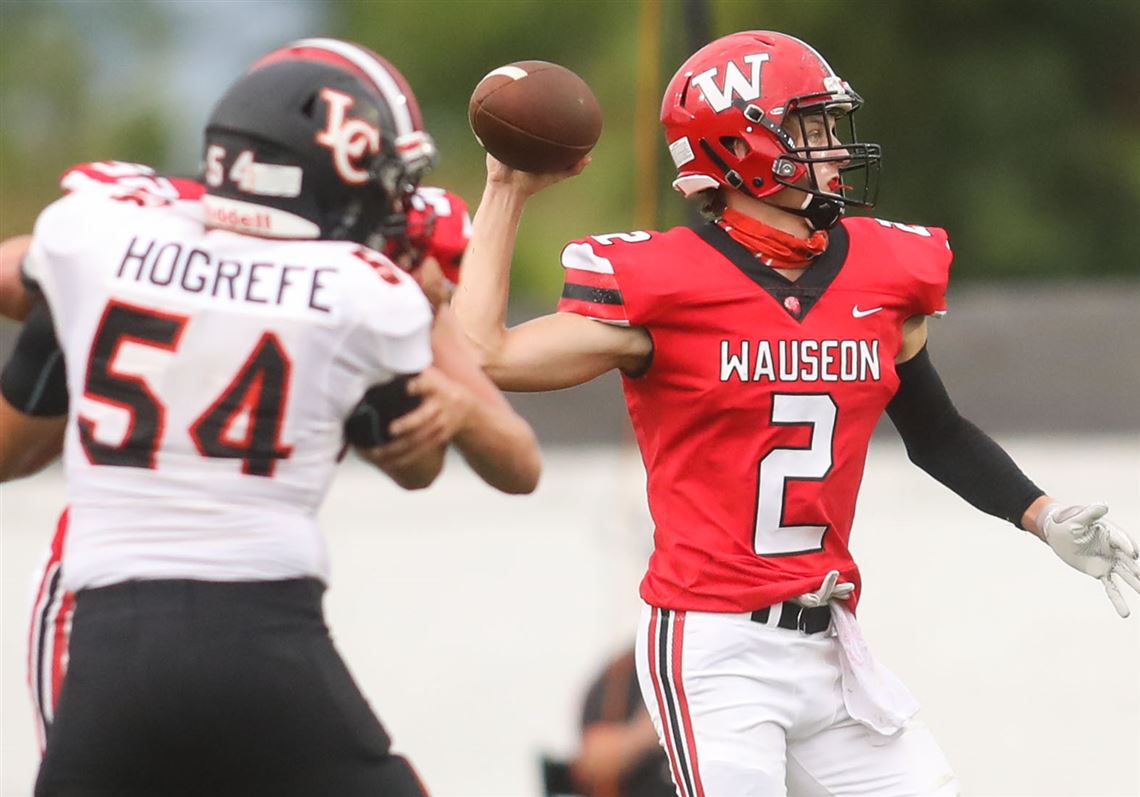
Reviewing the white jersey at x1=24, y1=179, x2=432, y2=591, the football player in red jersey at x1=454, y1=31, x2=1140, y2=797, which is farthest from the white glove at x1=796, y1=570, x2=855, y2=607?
the white jersey at x1=24, y1=179, x2=432, y2=591

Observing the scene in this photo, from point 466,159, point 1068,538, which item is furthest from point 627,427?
point 466,159

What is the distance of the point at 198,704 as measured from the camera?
2.50 metres

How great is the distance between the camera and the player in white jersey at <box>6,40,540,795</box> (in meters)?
2.51

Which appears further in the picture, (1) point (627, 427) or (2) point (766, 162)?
(1) point (627, 427)

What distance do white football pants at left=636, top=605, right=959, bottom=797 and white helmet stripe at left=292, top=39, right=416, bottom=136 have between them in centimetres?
107

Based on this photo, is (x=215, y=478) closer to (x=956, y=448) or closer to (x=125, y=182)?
(x=125, y=182)

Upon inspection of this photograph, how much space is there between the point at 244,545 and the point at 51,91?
15.3 metres

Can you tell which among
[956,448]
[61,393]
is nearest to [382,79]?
[61,393]

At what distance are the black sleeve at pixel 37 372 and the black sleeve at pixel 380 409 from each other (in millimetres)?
416

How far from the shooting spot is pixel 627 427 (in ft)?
20.6

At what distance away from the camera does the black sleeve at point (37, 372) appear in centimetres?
268

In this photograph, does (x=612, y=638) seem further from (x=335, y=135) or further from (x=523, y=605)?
(x=335, y=135)

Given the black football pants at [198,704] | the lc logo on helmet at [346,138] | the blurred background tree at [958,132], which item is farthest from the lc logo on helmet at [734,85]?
the blurred background tree at [958,132]

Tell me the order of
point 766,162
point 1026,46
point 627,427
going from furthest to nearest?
point 1026,46 → point 627,427 → point 766,162
